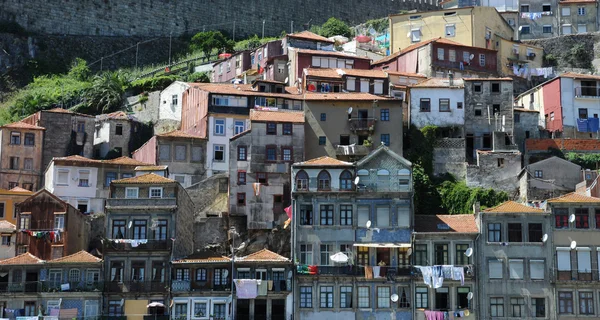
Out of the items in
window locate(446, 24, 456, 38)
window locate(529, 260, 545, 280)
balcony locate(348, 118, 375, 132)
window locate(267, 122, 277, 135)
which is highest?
window locate(446, 24, 456, 38)

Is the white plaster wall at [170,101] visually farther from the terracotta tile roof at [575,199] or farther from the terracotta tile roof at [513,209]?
the terracotta tile roof at [575,199]

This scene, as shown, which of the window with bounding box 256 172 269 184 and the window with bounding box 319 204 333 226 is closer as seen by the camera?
the window with bounding box 319 204 333 226

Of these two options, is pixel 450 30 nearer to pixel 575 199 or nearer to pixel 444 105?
pixel 444 105

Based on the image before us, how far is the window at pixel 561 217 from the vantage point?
61781mm

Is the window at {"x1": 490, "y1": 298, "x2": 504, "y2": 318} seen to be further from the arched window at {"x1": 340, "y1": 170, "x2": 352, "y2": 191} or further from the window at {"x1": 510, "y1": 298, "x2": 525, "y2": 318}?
the arched window at {"x1": 340, "y1": 170, "x2": 352, "y2": 191}

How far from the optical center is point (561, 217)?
61906 mm

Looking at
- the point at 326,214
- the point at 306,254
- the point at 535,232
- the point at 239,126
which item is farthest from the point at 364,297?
the point at 239,126

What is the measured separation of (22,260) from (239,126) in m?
18.4

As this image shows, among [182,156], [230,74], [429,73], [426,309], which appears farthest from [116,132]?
[426,309]

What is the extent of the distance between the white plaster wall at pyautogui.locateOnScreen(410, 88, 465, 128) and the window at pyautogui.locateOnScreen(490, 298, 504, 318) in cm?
1733

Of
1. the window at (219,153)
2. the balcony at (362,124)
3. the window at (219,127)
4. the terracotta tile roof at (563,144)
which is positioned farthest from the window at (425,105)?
the window at (219,153)

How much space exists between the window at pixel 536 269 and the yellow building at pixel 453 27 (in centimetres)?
3559

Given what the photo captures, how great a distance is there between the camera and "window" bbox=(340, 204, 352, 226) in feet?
205

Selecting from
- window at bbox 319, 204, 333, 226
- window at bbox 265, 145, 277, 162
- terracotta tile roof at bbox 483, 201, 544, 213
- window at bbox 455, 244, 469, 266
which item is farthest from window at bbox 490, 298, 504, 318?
window at bbox 265, 145, 277, 162
